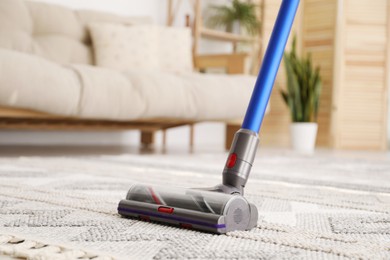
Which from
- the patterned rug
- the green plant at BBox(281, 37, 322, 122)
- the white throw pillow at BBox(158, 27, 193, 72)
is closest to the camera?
the patterned rug

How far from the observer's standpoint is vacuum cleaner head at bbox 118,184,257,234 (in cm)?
61

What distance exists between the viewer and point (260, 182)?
4.37ft

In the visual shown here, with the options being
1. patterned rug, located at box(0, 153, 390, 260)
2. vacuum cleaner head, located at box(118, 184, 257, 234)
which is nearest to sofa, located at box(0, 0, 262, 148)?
patterned rug, located at box(0, 153, 390, 260)

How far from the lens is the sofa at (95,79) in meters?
1.80

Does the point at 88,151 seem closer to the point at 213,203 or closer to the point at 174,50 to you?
the point at 174,50

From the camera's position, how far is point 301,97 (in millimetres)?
3609

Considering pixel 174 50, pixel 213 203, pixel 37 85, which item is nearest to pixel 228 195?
pixel 213 203

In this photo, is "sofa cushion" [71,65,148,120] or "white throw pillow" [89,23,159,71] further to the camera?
"white throw pillow" [89,23,159,71]

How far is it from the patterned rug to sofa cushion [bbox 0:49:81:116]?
0.52m

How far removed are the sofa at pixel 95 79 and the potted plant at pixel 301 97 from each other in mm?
867

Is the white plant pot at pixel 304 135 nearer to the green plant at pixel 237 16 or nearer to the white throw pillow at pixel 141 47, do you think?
the green plant at pixel 237 16

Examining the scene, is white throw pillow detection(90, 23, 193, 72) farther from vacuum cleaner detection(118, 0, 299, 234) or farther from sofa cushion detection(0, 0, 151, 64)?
vacuum cleaner detection(118, 0, 299, 234)

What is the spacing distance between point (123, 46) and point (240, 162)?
7.14ft

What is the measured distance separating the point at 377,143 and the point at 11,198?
360 centimetres
